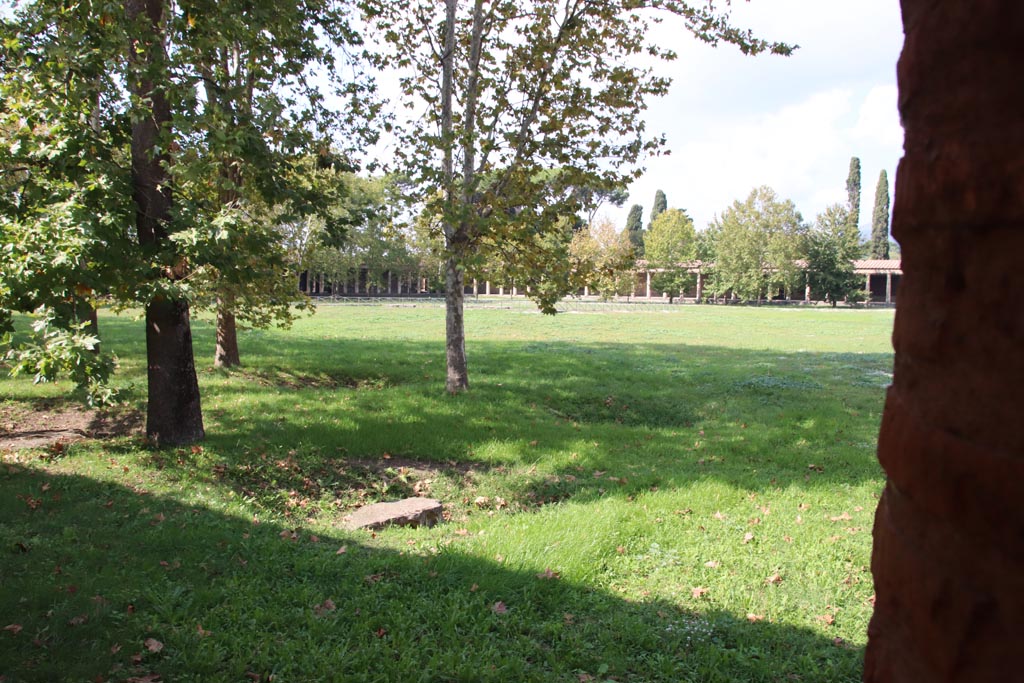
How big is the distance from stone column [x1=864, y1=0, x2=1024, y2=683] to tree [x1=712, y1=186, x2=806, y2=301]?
2862 inches

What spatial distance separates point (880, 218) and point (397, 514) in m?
92.3

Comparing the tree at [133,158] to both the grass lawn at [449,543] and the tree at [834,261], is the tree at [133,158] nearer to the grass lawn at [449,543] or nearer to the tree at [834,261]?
the grass lawn at [449,543]

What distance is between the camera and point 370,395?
40.1ft

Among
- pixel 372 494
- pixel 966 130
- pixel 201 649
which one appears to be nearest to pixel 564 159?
pixel 372 494

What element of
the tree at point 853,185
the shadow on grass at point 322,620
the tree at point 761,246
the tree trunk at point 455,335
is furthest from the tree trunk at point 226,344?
the tree at point 853,185

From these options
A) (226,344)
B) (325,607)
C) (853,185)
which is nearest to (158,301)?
(325,607)

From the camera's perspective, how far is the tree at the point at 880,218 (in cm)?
8412

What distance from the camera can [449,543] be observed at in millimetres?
6270

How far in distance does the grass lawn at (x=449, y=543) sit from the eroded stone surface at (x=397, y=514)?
→ 230mm

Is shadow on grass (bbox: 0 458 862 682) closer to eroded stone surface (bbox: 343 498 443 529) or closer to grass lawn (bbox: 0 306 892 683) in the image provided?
grass lawn (bbox: 0 306 892 683)

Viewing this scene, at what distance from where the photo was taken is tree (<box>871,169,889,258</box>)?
276 ft

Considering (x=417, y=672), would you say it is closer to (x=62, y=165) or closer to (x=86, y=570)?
(x=86, y=570)

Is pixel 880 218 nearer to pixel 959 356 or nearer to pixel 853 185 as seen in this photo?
pixel 853 185

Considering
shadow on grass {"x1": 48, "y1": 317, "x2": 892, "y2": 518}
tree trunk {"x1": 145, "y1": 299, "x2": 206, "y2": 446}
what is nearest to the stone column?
shadow on grass {"x1": 48, "y1": 317, "x2": 892, "y2": 518}
